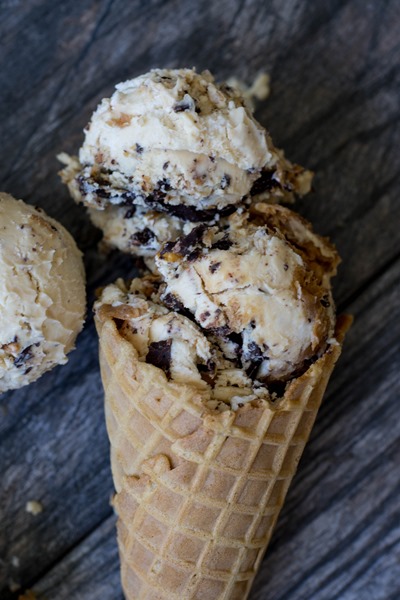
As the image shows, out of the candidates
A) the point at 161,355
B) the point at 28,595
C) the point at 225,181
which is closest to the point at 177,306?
the point at 161,355

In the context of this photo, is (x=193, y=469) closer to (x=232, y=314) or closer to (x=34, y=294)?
(x=232, y=314)

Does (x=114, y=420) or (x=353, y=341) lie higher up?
(x=353, y=341)

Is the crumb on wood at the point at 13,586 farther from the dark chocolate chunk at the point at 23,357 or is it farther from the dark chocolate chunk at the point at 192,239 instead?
the dark chocolate chunk at the point at 192,239

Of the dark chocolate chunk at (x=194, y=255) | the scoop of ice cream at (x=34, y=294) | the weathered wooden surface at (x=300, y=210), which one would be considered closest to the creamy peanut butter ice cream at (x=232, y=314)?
the dark chocolate chunk at (x=194, y=255)

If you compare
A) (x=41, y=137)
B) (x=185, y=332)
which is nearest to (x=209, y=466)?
(x=185, y=332)

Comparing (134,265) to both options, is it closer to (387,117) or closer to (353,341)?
(353,341)

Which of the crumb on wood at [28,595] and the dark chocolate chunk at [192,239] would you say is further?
the crumb on wood at [28,595]
